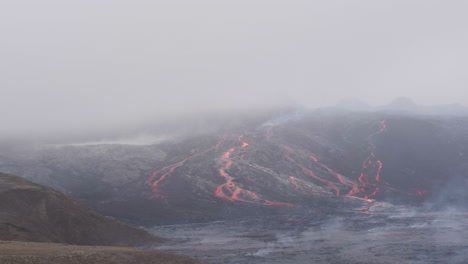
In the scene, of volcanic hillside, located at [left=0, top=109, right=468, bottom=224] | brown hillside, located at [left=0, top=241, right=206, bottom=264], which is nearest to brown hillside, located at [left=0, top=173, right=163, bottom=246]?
brown hillside, located at [left=0, top=241, right=206, bottom=264]

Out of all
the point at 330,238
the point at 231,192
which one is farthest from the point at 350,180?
the point at 330,238

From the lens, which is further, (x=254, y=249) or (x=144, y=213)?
(x=144, y=213)

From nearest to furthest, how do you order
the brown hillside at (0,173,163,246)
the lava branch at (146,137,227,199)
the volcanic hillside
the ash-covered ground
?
the ash-covered ground < the brown hillside at (0,173,163,246) < the volcanic hillside < the lava branch at (146,137,227,199)

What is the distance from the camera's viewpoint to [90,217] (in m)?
67.1

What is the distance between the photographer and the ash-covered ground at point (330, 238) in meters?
52.9

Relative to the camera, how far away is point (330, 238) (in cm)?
6781

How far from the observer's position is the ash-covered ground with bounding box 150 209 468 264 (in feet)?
174

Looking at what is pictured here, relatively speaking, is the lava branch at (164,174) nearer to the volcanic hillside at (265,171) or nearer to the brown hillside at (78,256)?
the volcanic hillside at (265,171)

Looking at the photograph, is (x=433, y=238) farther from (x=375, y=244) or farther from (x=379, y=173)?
(x=379, y=173)

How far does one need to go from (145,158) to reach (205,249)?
362 feet

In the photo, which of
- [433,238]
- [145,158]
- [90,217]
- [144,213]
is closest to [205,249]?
[90,217]

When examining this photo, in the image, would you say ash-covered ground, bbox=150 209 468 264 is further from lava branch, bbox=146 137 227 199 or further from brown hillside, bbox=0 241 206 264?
lava branch, bbox=146 137 227 199

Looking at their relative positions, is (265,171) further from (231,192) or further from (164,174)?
(164,174)

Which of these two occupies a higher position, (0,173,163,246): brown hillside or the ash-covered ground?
(0,173,163,246): brown hillside
